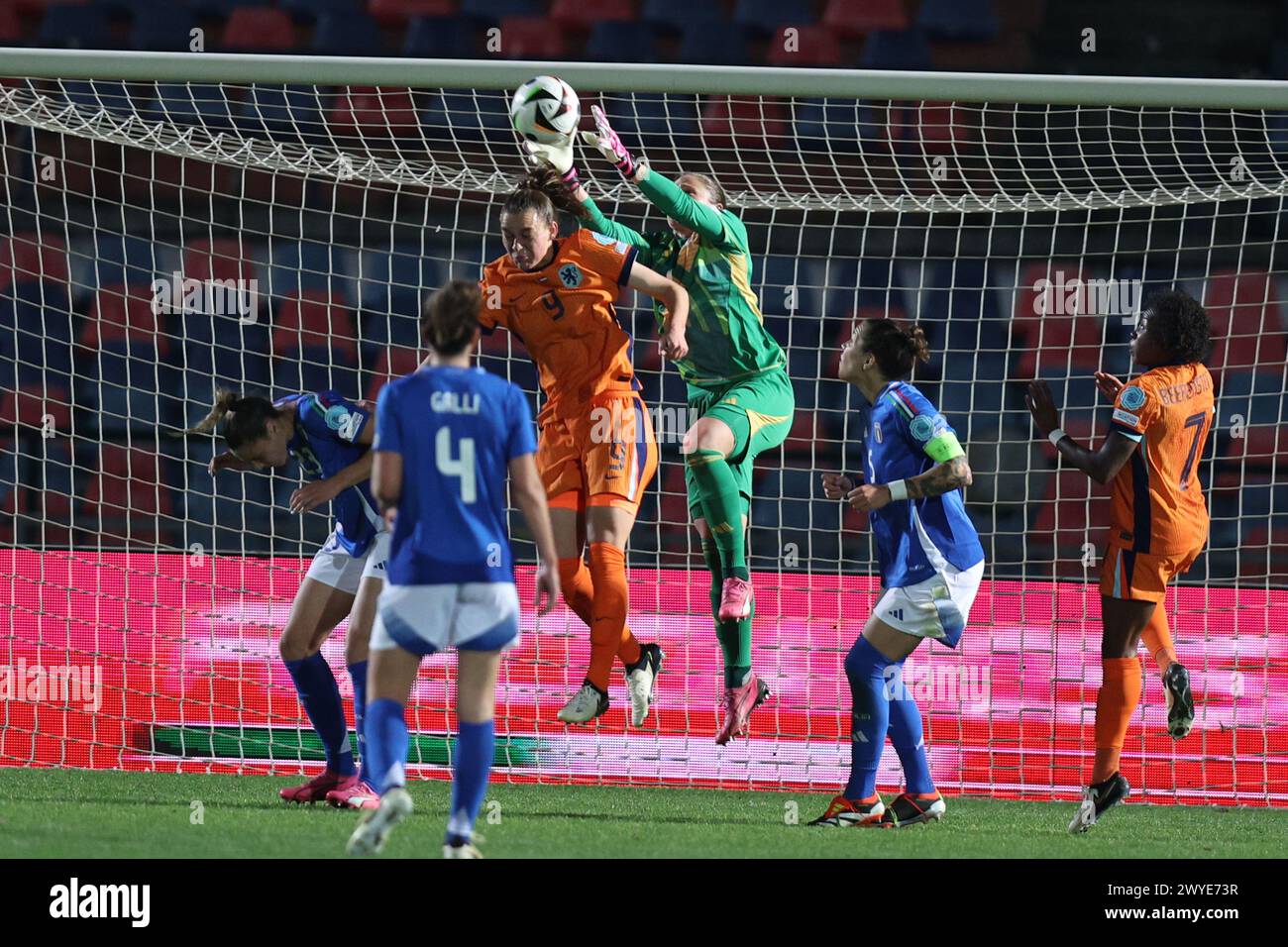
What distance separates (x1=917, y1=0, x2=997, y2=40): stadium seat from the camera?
12.5m

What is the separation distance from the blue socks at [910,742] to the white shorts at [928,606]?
0.22 meters

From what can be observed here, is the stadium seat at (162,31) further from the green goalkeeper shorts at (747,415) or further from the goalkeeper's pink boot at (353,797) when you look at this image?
the goalkeeper's pink boot at (353,797)

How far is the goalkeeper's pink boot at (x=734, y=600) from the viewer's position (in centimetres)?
623

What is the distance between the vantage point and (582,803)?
6.40m

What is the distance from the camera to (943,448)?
222 inches

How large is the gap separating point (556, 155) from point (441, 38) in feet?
24.3

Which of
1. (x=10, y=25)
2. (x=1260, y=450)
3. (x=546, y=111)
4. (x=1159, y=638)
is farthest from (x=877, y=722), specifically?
(x=10, y=25)

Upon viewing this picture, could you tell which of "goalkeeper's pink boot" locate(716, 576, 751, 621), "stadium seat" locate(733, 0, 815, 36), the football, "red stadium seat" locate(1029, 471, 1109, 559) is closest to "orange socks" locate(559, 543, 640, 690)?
"goalkeeper's pink boot" locate(716, 576, 751, 621)

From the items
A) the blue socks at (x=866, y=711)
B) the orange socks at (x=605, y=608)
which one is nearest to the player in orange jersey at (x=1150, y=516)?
the blue socks at (x=866, y=711)

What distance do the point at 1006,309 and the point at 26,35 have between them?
25.2ft

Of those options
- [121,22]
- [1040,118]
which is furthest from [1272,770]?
[121,22]

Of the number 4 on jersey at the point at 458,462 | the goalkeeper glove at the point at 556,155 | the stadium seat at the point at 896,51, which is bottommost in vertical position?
the number 4 on jersey at the point at 458,462

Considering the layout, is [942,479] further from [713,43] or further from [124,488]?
[713,43]

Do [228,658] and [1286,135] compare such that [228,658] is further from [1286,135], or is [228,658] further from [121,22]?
[1286,135]
